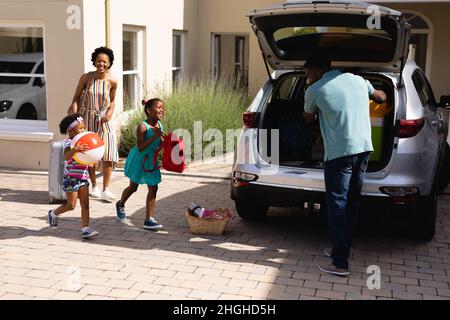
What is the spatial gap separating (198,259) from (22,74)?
526 centimetres

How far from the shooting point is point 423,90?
19.6 ft

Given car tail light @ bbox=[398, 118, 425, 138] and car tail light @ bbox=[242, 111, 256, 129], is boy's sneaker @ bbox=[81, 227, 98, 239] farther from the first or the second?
car tail light @ bbox=[398, 118, 425, 138]

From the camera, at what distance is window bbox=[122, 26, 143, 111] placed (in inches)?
402

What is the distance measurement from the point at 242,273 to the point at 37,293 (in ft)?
5.27

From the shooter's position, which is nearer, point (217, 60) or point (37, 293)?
point (37, 293)

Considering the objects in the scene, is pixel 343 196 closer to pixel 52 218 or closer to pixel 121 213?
pixel 121 213

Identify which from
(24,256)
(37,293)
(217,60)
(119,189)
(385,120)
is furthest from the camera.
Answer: (217,60)

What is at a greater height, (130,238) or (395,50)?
(395,50)

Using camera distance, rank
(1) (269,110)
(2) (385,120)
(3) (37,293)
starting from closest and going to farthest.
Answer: (3) (37,293) → (2) (385,120) → (1) (269,110)

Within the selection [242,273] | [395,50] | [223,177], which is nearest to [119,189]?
[223,177]

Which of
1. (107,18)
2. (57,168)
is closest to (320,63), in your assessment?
(57,168)
